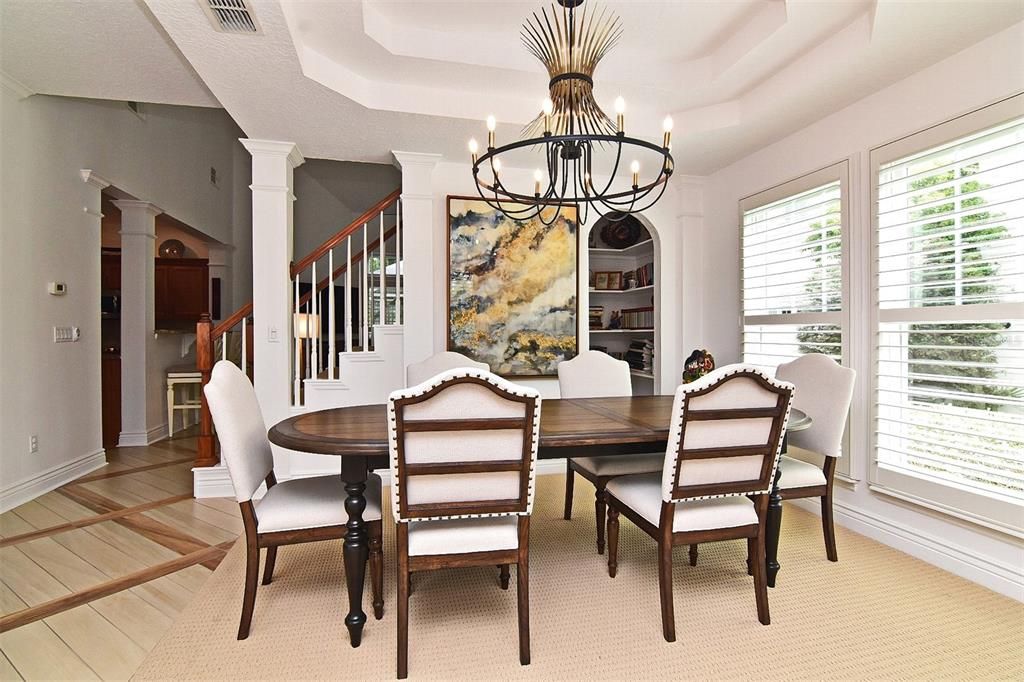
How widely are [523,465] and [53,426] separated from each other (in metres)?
3.92

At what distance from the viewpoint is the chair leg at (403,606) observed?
167 cm

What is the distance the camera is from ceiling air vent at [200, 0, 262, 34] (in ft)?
6.86

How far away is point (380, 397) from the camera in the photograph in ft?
12.7

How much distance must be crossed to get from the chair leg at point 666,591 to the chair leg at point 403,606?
36.6 inches

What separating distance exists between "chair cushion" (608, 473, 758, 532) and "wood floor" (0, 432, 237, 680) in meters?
1.92

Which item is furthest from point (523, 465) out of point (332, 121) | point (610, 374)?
point (332, 121)

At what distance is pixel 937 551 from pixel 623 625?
1764 mm

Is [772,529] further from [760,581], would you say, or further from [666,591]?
[666,591]

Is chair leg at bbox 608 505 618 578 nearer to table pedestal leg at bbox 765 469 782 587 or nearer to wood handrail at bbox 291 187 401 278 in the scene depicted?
table pedestal leg at bbox 765 469 782 587

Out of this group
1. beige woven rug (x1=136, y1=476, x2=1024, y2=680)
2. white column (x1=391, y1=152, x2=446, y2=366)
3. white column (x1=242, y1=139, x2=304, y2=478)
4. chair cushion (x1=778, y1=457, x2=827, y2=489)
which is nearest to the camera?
beige woven rug (x1=136, y1=476, x2=1024, y2=680)

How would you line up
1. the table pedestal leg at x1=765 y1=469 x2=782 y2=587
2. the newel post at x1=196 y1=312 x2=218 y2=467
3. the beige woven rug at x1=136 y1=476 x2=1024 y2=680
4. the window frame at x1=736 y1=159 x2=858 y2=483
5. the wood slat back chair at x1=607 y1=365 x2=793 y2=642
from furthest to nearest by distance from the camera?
the newel post at x1=196 y1=312 x2=218 y2=467 → the window frame at x1=736 y1=159 x2=858 y2=483 → the table pedestal leg at x1=765 y1=469 x2=782 y2=587 → the wood slat back chair at x1=607 y1=365 x2=793 y2=642 → the beige woven rug at x1=136 y1=476 x2=1024 y2=680

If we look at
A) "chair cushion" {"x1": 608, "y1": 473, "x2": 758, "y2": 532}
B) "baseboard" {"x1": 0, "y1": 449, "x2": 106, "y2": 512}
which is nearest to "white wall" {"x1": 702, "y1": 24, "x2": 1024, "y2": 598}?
"chair cushion" {"x1": 608, "y1": 473, "x2": 758, "y2": 532}

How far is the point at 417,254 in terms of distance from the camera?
12.7 feet

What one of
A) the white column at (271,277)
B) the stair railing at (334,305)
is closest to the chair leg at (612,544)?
the stair railing at (334,305)
